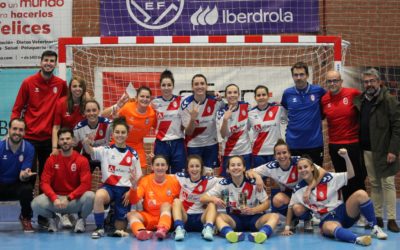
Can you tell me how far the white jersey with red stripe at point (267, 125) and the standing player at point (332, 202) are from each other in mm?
837

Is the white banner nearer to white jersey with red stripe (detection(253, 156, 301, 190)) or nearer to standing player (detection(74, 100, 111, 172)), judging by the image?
standing player (detection(74, 100, 111, 172))

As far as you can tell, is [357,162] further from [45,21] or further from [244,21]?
[45,21]

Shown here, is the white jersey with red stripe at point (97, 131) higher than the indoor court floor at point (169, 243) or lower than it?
higher

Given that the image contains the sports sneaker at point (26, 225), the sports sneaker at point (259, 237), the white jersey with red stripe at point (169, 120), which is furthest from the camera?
the white jersey with red stripe at point (169, 120)

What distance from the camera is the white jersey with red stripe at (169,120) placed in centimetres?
627

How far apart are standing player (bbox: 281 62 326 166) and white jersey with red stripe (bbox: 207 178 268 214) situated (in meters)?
0.86

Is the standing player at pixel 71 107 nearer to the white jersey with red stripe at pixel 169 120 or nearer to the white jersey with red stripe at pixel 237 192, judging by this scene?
the white jersey with red stripe at pixel 169 120

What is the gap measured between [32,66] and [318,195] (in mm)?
5432

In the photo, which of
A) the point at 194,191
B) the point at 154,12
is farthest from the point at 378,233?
the point at 154,12

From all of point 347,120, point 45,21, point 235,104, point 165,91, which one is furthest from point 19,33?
point 347,120

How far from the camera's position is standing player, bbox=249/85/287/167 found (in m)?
6.27

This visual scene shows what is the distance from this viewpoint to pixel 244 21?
8375 millimetres

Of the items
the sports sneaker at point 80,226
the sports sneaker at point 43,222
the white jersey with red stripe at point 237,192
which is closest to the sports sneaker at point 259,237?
the white jersey with red stripe at point 237,192

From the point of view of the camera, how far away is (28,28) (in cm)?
850
